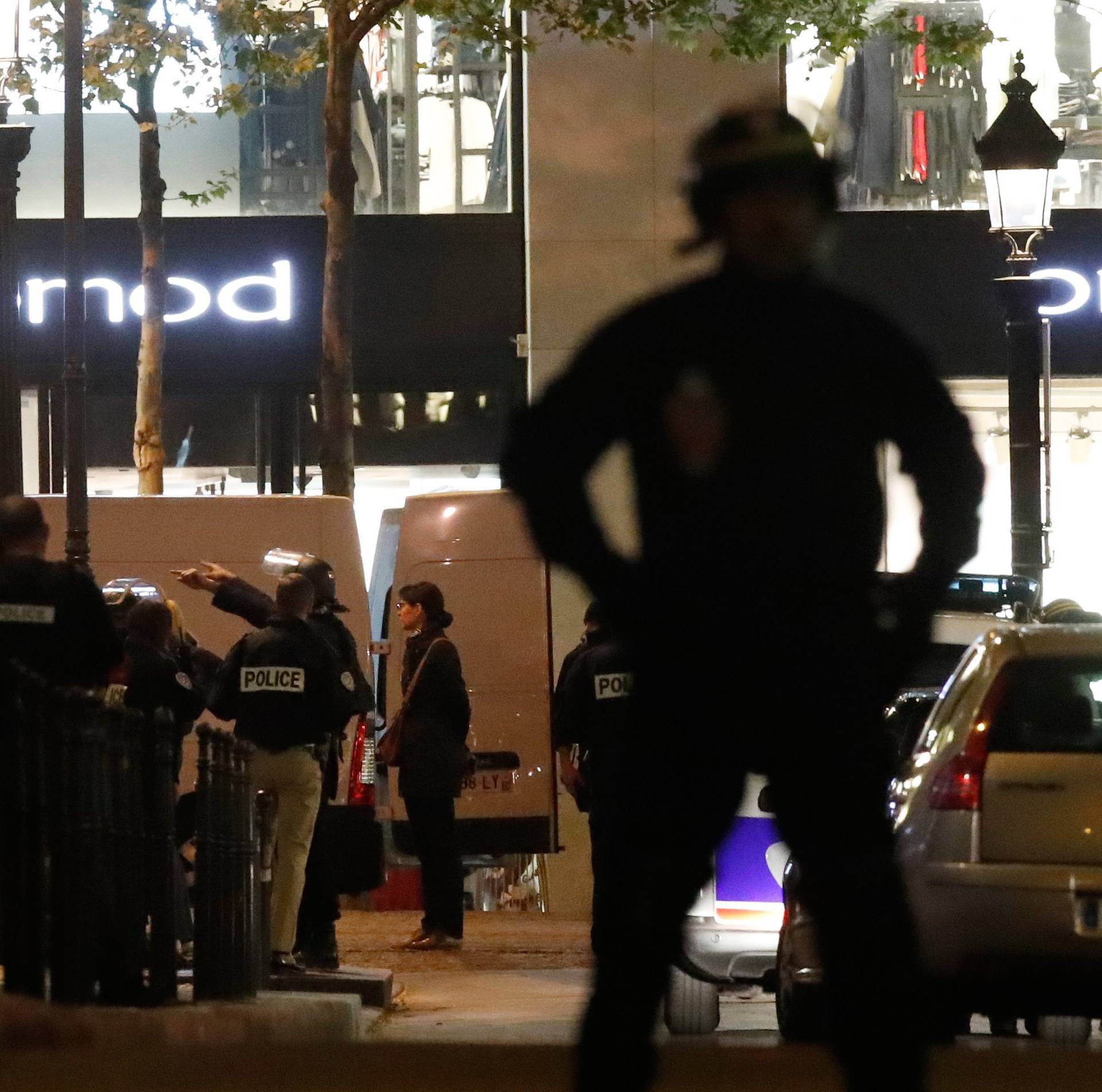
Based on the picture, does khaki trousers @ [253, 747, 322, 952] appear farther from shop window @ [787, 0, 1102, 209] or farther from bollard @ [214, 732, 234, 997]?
shop window @ [787, 0, 1102, 209]

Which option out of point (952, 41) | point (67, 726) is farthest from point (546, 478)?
point (952, 41)

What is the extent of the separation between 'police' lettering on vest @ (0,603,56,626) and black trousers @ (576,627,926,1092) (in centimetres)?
469

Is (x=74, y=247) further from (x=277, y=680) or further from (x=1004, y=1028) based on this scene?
(x=1004, y=1028)

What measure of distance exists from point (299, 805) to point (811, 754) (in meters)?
7.66

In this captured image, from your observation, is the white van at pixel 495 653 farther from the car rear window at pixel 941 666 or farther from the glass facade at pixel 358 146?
the glass facade at pixel 358 146

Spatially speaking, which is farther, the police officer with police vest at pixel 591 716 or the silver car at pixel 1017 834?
the police officer with police vest at pixel 591 716

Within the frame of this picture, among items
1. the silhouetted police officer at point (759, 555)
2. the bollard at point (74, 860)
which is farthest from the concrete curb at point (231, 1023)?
the silhouetted police officer at point (759, 555)

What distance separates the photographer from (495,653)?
631 inches

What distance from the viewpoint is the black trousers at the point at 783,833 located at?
12.3 feet

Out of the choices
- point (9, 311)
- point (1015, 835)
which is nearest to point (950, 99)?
point (9, 311)

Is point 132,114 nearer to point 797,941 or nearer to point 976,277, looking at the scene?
point 976,277

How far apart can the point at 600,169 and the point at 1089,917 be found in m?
12.0

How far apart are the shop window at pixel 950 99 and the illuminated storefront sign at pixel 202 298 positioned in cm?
409

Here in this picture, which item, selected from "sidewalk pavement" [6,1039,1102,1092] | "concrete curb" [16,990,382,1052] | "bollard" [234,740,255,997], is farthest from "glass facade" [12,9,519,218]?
"sidewalk pavement" [6,1039,1102,1092]
